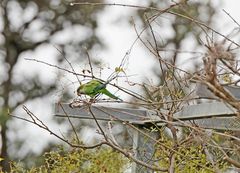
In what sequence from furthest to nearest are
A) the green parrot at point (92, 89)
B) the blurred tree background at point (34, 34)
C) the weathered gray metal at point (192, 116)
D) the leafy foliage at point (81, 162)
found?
the blurred tree background at point (34, 34) → the leafy foliage at point (81, 162) → the green parrot at point (92, 89) → the weathered gray metal at point (192, 116)

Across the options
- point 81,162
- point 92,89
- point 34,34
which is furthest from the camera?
point 34,34

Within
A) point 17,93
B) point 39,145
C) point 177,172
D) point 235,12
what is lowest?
point 177,172

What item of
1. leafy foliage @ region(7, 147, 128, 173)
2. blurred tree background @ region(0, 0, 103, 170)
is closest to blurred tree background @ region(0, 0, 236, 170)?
blurred tree background @ region(0, 0, 103, 170)

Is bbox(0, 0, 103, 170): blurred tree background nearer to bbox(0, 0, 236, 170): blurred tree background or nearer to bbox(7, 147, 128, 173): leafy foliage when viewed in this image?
bbox(0, 0, 236, 170): blurred tree background

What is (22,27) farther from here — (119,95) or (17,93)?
(119,95)

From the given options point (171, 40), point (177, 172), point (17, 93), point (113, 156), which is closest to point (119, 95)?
point (177, 172)

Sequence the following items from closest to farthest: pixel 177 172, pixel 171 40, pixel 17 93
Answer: pixel 177 172 → pixel 171 40 → pixel 17 93

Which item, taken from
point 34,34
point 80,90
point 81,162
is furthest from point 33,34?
point 80,90

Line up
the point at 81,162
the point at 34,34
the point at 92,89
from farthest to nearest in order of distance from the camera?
the point at 34,34 < the point at 81,162 < the point at 92,89

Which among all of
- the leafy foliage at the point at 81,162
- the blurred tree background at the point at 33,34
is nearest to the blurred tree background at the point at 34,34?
the blurred tree background at the point at 33,34

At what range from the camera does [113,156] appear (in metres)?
4.59

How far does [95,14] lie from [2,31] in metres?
1.60

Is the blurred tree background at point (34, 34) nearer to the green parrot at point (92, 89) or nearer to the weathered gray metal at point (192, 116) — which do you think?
the weathered gray metal at point (192, 116)

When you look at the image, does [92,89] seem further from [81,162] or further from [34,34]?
[34,34]
